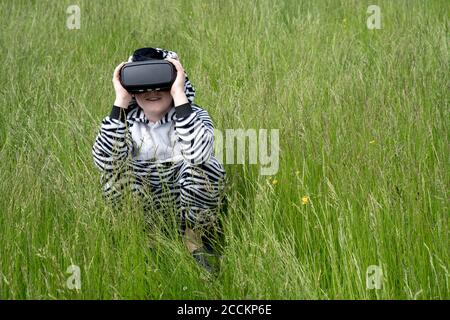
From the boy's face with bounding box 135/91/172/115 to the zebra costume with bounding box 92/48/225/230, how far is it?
1.4 inches

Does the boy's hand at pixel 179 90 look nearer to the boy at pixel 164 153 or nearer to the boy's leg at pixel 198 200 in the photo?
the boy at pixel 164 153

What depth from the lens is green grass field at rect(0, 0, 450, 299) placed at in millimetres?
1857

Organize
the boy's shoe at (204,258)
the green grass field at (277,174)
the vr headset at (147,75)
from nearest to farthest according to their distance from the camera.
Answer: the green grass field at (277,174), the boy's shoe at (204,258), the vr headset at (147,75)

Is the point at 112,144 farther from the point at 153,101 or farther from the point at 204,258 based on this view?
the point at 204,258

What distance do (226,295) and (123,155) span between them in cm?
63

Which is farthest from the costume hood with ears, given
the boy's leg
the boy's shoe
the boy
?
the boy's shoe

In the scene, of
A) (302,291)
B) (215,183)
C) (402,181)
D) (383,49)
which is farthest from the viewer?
(383,49)

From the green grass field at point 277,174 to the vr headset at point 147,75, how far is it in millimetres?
378

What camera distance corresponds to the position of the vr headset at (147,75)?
2195 millimetres

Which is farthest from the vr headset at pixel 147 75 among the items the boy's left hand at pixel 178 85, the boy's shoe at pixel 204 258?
the boy's shoe at pixel 204 258

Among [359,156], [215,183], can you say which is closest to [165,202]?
[215,183]

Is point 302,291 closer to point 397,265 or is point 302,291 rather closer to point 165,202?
point 397,265

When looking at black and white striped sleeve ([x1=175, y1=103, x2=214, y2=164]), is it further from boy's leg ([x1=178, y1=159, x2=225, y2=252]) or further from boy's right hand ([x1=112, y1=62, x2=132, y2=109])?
boy's right hand ([x1=112, y1=62, x2=132, y2=109])

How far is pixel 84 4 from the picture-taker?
489 cm
